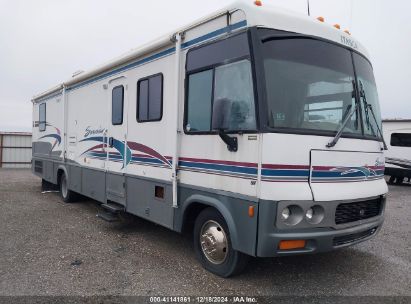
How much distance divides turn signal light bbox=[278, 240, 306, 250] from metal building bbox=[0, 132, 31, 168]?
19266 mm

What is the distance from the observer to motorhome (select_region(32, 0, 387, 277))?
383 cm

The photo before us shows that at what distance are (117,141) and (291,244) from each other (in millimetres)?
3732

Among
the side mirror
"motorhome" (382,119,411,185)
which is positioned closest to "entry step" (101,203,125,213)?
the side mirror


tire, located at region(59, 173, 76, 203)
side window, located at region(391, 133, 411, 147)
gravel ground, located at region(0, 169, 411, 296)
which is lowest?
gravel ground, located at region(0, 169, 411, 296)

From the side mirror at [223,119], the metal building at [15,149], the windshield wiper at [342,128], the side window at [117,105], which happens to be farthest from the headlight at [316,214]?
the metal building at [15,149]

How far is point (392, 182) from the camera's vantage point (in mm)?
16297

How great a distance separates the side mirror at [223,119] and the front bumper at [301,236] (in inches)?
29.3

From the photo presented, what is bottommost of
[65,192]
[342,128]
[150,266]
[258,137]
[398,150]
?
[150,266]

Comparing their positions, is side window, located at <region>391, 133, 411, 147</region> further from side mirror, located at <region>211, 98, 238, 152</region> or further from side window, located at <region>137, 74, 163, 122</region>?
side mirror, located at <region>211, 98, 238, 152</region>

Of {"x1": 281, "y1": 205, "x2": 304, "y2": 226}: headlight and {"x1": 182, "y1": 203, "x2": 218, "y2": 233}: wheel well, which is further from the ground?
{"x1": 281, "y1": 205, "x2": 304, "y2": 226}: headlight

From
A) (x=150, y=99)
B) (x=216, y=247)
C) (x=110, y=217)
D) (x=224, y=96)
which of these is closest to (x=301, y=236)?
(x=216, y=247)

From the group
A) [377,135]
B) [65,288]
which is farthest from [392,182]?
[65,288]

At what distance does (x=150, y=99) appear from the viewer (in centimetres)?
559

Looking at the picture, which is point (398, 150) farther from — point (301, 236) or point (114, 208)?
point (301, 236)
